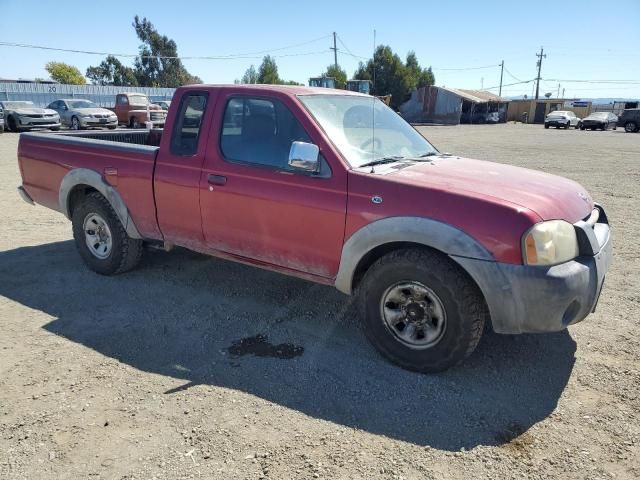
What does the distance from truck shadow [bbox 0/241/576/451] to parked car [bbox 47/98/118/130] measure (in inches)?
807

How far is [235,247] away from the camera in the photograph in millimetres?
4098

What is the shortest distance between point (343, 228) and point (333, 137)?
70 centimetres

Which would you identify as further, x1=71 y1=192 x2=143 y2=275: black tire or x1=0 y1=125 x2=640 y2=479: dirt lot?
x1=71 y1=192 x2=143 y2=275: black tire

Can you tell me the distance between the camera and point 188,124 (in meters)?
4.32

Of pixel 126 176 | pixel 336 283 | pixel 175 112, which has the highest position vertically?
pixel 175 112

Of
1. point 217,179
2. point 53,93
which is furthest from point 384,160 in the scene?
point 53,93

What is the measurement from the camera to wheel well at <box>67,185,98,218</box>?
16.9 ft

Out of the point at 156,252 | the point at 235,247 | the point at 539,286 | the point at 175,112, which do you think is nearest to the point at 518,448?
the point at 539,286

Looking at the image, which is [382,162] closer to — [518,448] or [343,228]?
[343,228]

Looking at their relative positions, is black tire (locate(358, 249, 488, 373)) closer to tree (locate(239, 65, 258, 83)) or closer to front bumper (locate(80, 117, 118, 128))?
front bumper (locate(80, 117, 118, 128))

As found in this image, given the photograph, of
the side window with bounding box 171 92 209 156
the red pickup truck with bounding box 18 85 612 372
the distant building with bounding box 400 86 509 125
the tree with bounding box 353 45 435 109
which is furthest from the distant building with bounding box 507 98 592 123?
the side window with bounding box 171 92 209 156

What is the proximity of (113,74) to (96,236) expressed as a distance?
98185 mm

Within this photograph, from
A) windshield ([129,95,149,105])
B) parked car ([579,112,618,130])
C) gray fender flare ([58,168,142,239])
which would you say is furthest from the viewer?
parked car ([579,112,618,130])

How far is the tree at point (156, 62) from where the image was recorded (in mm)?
83719
